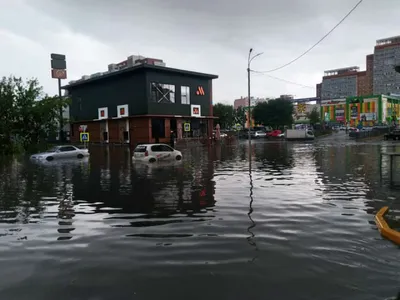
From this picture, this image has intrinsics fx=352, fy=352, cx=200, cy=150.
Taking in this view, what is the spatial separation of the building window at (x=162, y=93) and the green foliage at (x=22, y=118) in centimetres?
3806

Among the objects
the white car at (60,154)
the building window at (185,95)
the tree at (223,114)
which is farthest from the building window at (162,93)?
the tree at (223,114)

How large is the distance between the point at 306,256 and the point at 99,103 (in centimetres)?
5665

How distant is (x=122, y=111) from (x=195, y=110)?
1128 cm

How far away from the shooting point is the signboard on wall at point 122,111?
52.5m

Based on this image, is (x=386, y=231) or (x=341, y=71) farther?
(x=341, y=71)

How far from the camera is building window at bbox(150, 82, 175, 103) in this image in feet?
166

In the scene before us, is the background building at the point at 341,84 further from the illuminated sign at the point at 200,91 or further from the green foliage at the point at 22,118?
the green foliage at the point at 22,118

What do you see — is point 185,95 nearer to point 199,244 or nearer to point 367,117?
point 199,244

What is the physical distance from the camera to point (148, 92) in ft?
163

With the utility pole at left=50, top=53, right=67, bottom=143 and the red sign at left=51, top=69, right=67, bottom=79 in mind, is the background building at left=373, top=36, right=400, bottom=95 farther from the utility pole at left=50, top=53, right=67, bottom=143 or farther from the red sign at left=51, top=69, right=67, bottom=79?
the red sign at left=51, top=69, right=67, bottom=79

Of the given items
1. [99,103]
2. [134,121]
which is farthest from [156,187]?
[99,103]

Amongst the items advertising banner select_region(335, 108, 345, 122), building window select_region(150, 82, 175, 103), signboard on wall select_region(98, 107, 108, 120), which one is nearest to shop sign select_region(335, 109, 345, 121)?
advertising banner select_region(335, 108, 345, 122)

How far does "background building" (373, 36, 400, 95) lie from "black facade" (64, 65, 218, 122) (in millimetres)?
46643

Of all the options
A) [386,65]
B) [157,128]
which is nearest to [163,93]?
[157,128]
